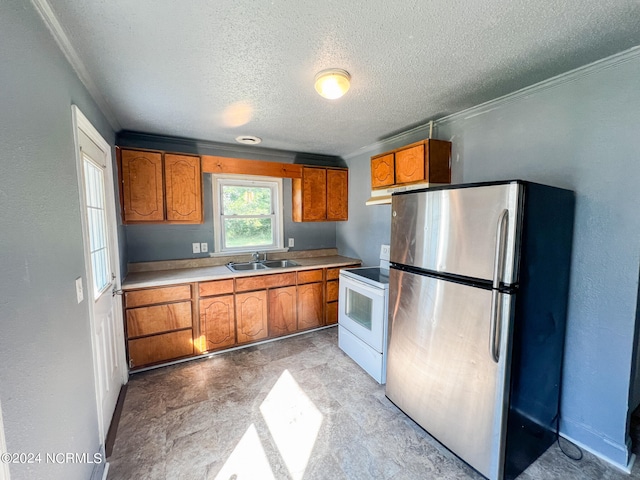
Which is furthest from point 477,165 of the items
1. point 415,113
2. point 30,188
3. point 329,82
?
point 30,188

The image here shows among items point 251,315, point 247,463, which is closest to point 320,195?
point 251,315

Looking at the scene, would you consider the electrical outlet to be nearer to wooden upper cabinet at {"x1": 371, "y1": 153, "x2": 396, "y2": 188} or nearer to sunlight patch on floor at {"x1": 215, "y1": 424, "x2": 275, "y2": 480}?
sunlight patch on floor at {"x1": 215, "y1": 424, "x2": 275, "y2": 480}

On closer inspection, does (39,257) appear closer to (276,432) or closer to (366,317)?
(276,432)

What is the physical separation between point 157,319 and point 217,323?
568mm

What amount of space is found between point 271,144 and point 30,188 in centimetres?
261

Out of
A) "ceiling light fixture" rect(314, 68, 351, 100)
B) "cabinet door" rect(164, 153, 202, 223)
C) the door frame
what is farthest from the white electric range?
the door frame

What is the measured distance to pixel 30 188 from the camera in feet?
3.22

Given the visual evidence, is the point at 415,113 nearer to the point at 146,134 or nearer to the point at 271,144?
the point at 271,144

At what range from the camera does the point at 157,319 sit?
2598 millimetres

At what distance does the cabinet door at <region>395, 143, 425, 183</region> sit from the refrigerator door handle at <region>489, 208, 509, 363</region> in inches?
45.7

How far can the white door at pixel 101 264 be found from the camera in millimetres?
1592

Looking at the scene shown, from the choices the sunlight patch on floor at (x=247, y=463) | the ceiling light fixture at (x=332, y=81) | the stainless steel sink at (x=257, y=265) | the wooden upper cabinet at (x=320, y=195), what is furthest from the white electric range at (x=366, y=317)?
the ceiling light fixture at (x=332, y=81)

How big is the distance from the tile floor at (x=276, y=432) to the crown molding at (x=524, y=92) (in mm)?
2367

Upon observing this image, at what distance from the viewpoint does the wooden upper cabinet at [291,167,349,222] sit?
3623 mm
